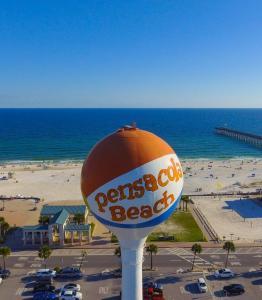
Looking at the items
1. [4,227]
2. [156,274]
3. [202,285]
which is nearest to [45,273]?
[156,274]

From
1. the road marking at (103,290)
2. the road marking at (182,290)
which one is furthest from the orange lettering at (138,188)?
the road marking at (182,290)

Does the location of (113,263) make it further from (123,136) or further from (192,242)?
(123,136)

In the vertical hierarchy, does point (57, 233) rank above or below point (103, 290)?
above

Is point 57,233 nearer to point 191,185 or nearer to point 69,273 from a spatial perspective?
point 69,273

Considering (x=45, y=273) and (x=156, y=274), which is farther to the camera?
(x=156, y=274)

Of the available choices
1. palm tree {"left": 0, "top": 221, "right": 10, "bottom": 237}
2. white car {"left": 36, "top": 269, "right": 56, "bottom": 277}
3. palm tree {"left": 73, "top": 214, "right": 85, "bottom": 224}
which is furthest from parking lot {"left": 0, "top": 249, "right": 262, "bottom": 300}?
palm tree {"left": 73, "top": 214, "right": 85, "bottom": 224}

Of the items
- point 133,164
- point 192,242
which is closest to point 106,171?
point 133,164

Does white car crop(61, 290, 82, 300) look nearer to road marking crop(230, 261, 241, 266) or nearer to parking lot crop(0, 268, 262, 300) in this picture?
parking lot crop(0, 268, 262, 300)
